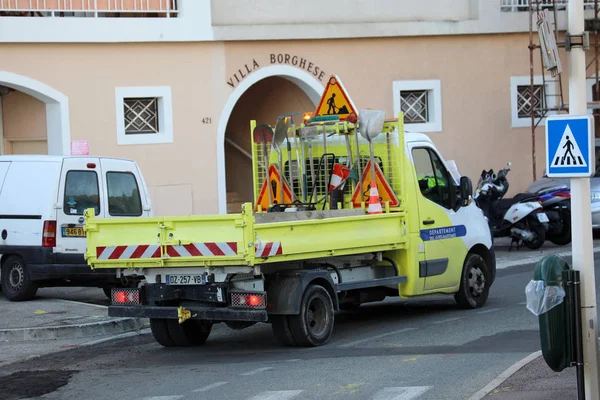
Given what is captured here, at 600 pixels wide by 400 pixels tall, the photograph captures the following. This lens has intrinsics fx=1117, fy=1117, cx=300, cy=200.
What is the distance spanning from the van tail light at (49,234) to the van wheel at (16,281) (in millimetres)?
518

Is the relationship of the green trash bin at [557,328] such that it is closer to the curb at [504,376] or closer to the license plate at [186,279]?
the curb at [504,376]

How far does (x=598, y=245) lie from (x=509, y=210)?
2.12 meters

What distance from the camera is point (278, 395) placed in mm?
8820

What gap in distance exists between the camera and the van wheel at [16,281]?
14758 millimetres

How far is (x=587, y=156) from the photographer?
310 inches

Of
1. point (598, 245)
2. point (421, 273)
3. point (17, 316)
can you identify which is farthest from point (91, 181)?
point (598, 245)

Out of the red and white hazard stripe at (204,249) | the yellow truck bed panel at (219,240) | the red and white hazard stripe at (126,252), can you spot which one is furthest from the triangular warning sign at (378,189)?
the red and white hazard stripe at (126,252)

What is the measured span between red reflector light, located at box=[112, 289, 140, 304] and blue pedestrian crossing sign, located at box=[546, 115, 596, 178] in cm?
484

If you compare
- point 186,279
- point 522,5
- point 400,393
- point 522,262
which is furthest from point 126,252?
point 522,5

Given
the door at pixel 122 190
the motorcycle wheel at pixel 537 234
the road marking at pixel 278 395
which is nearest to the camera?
the road marking at pixel 278 395

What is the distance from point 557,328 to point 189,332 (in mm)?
5015

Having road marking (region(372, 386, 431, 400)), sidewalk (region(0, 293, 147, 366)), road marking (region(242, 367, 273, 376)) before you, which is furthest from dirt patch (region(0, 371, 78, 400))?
road marking (region(372, 386, 431, 400))

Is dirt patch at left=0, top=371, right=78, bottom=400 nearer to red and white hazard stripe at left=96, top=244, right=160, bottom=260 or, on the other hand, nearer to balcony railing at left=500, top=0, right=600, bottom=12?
red and white hazard stripe at left=96, top=244, right=160, bottom=260

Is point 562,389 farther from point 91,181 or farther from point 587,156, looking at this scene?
point 91,181
